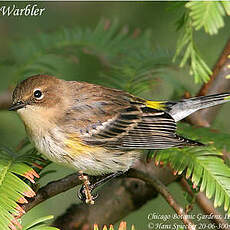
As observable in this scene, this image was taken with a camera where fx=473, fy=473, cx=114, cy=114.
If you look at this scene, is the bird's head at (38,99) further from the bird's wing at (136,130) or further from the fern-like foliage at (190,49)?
the fern-like foliage at (190,49)

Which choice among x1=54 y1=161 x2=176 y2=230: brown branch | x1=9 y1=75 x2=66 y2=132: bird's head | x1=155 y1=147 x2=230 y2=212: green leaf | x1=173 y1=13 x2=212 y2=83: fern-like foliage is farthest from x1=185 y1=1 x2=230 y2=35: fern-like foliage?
x1=9 y1=75 x2=66 y2=132: bird's head

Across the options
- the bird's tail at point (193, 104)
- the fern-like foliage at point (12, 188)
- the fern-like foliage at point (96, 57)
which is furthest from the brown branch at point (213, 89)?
the fern-like foliage at point (12, 188)

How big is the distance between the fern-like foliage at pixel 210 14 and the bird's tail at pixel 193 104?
109 centimetres

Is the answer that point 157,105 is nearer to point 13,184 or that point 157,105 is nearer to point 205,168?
point 205,168

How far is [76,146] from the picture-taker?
3.43 metres

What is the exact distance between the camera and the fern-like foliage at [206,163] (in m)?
2.82

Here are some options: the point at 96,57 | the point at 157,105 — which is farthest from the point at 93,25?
the point at 157,105

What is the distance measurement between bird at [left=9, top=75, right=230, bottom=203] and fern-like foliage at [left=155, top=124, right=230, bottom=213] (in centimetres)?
11

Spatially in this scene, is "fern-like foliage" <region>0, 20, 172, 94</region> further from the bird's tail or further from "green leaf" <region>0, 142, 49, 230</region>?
"green leaf" <region>0, 142, 49, 230</region>

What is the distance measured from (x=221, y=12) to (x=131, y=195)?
5.51ft

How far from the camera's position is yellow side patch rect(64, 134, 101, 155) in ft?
11.2

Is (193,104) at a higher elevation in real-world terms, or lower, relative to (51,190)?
higher

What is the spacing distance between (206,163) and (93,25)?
333cm

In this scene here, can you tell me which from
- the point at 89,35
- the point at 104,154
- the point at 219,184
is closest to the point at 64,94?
the point at 104,154
